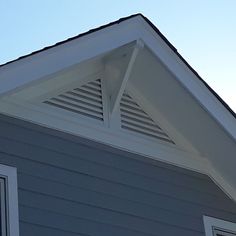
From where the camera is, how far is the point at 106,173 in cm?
739

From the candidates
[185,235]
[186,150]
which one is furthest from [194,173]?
[185,235]

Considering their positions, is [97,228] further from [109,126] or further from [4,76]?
[4,76]

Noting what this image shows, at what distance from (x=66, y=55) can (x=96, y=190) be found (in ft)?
4.34

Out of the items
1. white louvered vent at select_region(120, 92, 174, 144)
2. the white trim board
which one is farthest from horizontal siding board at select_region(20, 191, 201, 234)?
white louvered vent at select_region(120, 92, 174, 144)

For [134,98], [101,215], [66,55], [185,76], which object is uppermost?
[134,98]

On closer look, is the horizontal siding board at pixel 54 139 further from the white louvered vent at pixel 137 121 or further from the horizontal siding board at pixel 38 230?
the horizontal siding board at pixel 38 230

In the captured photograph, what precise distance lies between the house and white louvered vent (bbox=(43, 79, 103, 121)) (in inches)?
0.4

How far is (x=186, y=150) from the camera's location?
27.2 feet

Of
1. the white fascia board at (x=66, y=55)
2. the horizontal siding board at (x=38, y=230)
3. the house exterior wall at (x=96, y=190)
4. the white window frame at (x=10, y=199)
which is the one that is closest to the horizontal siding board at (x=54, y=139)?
the house exterior wall at (x=96, y=190)

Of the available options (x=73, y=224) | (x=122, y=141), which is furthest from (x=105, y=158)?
(x=73, y=224)

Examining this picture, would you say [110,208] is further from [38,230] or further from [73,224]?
[38,230]

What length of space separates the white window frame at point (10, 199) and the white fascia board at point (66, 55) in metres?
0.71

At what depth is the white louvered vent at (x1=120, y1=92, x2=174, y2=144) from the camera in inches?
311

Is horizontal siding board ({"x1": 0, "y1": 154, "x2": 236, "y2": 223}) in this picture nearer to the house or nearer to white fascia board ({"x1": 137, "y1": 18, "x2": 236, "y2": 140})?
the house
